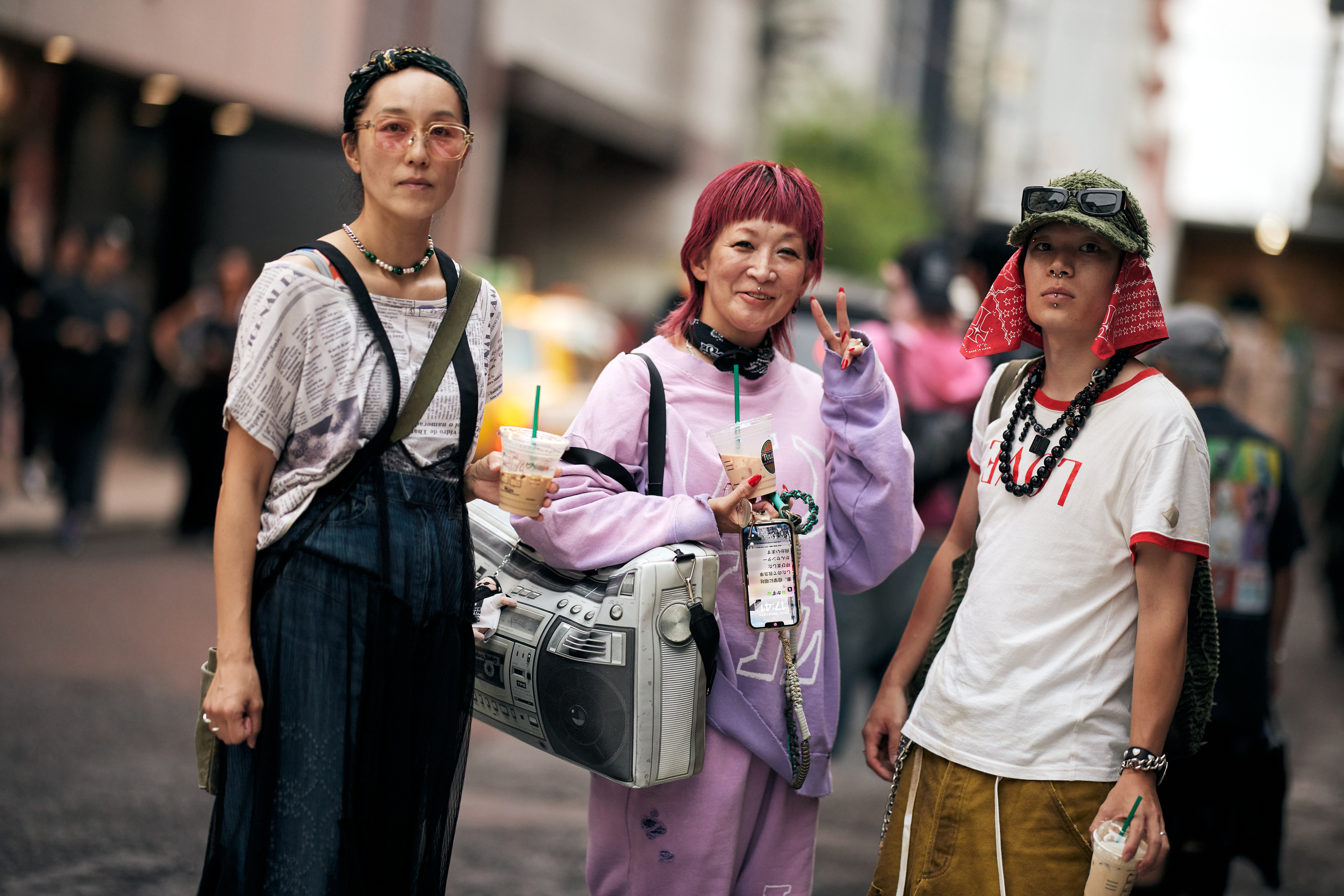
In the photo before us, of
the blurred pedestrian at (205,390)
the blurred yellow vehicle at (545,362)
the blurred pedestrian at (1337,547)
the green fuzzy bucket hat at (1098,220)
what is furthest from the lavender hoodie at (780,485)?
the blurred pedestrian at (1337,547)

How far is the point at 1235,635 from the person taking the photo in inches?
159

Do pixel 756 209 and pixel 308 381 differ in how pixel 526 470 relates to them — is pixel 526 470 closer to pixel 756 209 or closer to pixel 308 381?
pixel 308 381

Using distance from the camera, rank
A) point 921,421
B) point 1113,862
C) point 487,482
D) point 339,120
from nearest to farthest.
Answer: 1. point 1113,862
2. point 487,482
3. point 921,421
4. point 339,120

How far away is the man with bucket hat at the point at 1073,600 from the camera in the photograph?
7.84 feet

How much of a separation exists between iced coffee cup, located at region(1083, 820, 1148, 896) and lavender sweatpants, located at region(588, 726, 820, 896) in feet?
2.08

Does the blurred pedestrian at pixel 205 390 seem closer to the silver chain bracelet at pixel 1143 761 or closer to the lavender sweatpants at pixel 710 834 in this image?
the lavender sweatpants at pixel 710 834

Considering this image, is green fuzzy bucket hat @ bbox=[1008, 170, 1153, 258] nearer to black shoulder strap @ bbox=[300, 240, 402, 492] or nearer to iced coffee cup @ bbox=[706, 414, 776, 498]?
iced coffee cup @ bbox=[706, 414, 776, 498]

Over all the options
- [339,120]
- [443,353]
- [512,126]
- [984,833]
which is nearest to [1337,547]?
[984,833]

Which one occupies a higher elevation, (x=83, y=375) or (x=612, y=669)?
(x=83, y=375)

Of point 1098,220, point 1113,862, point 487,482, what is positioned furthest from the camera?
point 487,482

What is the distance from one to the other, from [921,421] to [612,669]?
2643mm

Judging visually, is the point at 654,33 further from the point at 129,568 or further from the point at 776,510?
the point at 776,510

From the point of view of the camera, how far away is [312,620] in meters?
2.38

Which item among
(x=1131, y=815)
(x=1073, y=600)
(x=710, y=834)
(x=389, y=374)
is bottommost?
(x=710, y=834)
